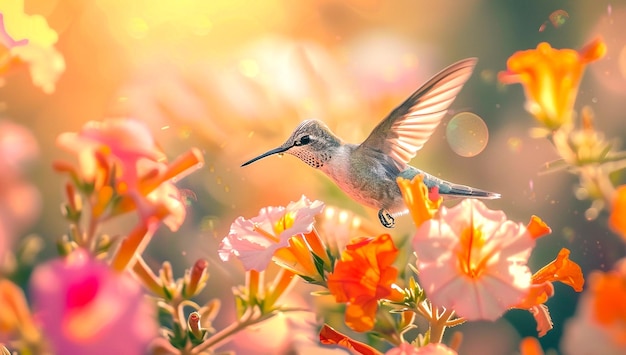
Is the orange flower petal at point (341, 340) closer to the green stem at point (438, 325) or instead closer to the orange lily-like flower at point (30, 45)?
the green stem at point (438, 325)

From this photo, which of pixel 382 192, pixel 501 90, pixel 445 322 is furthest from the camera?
pixel 501 90

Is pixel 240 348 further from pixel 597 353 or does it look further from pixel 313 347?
pixel 597 353

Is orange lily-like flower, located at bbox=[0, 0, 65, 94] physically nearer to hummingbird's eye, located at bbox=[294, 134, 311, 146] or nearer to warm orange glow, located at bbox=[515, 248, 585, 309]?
hummingbird's eye, located at bbox=[294, 134, 311, 146]

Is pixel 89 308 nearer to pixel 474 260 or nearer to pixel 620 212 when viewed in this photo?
pixel 474 260

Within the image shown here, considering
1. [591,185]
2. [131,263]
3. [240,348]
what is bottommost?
[240,348]

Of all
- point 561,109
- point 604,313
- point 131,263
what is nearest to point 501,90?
point 561,109

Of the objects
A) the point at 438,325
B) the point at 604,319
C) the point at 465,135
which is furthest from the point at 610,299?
the point at 465,135

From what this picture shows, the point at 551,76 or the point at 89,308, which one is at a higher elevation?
the point at 551,76

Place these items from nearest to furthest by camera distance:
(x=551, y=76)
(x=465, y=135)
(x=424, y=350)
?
(x=424, y=350) → (x=551, y=76) → (x=465, y=135)
